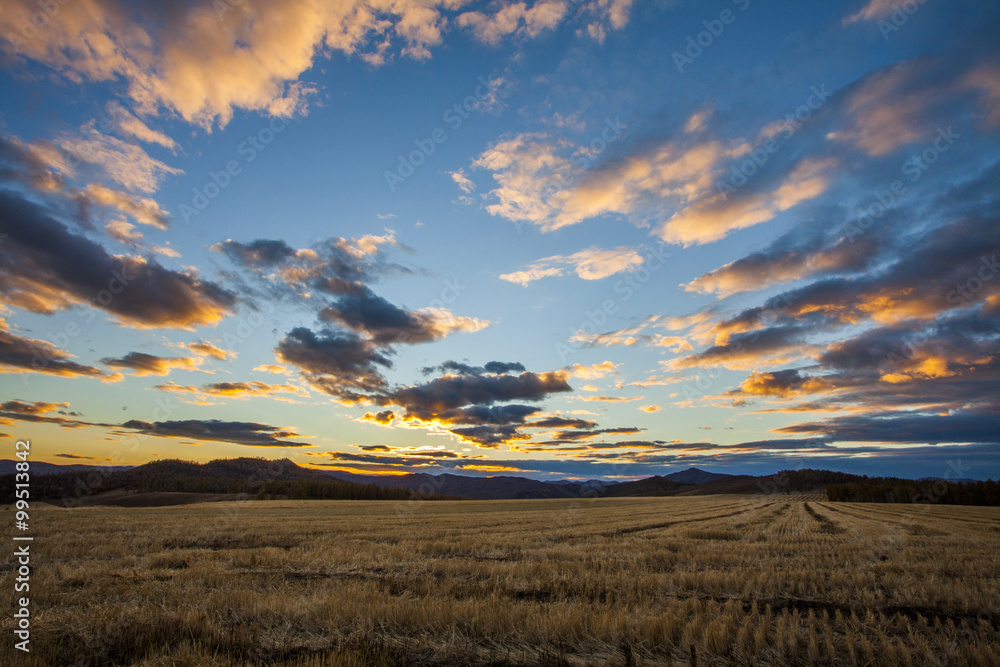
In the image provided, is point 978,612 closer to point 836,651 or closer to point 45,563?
point 836,651

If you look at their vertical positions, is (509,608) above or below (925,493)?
above

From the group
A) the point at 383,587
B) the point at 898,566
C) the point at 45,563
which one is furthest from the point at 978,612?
the point at 45,563

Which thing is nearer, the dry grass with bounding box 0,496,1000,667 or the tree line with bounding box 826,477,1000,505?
the dry grass with bounding box 0,496,1000,667

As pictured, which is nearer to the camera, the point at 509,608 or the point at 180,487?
the point at 509,608

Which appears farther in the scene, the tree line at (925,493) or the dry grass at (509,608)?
the tree line at (925,493)

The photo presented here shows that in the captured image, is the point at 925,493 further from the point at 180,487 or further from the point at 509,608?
the point at 180,487

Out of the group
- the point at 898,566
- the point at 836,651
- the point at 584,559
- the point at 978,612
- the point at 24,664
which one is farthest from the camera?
the point at 584,559

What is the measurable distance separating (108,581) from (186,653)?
6.51 metres

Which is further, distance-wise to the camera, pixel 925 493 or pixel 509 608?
pixel 925 493

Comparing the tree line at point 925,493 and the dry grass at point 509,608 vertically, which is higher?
the dry grass at point 509,608

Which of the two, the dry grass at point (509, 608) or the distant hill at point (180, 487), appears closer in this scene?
the dry grass at point (509, 608)

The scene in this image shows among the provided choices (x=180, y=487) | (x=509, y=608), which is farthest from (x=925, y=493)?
(x=180, y=487)

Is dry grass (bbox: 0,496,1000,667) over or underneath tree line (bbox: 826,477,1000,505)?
over

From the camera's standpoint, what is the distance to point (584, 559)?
13.3m
